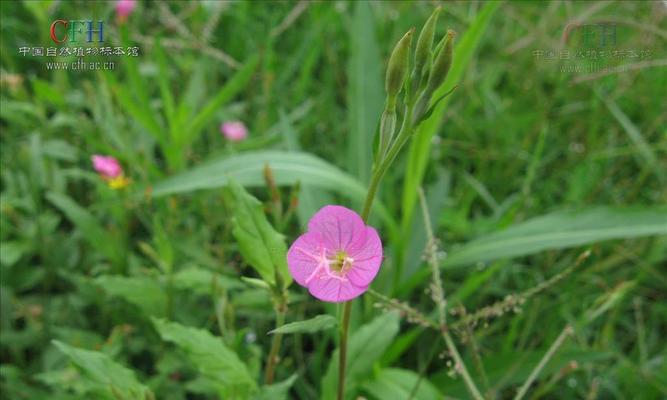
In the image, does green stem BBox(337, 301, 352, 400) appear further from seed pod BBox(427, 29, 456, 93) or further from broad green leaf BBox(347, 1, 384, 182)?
broad green leaf BBox(347, 1, 384, 182)

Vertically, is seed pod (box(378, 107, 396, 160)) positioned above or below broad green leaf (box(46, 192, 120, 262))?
above

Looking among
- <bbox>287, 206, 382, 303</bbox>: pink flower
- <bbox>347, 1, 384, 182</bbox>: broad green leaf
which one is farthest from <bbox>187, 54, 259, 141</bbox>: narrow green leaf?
<bbox>287, 206, 382, 303</bbox>: pink flower

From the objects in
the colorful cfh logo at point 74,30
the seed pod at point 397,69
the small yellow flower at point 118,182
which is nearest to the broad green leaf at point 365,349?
the seed pod at point 397,69

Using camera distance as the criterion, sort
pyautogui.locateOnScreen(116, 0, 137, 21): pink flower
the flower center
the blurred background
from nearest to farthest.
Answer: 1. the flower center
2. the blurred background
3. pyautogui.locateOnScreen(116, 0, 137, 21): pink flower

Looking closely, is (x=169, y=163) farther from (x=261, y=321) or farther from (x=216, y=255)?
(x=261, y=321)

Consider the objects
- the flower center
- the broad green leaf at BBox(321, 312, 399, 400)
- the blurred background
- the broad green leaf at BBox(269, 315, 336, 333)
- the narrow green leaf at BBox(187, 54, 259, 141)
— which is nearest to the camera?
the broad green leaf at BBox(269, 315, 336, 333)

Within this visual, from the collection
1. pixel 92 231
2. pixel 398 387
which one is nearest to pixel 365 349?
pixel 398 387

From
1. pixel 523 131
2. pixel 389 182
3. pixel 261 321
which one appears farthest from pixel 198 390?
pixel 523 131
